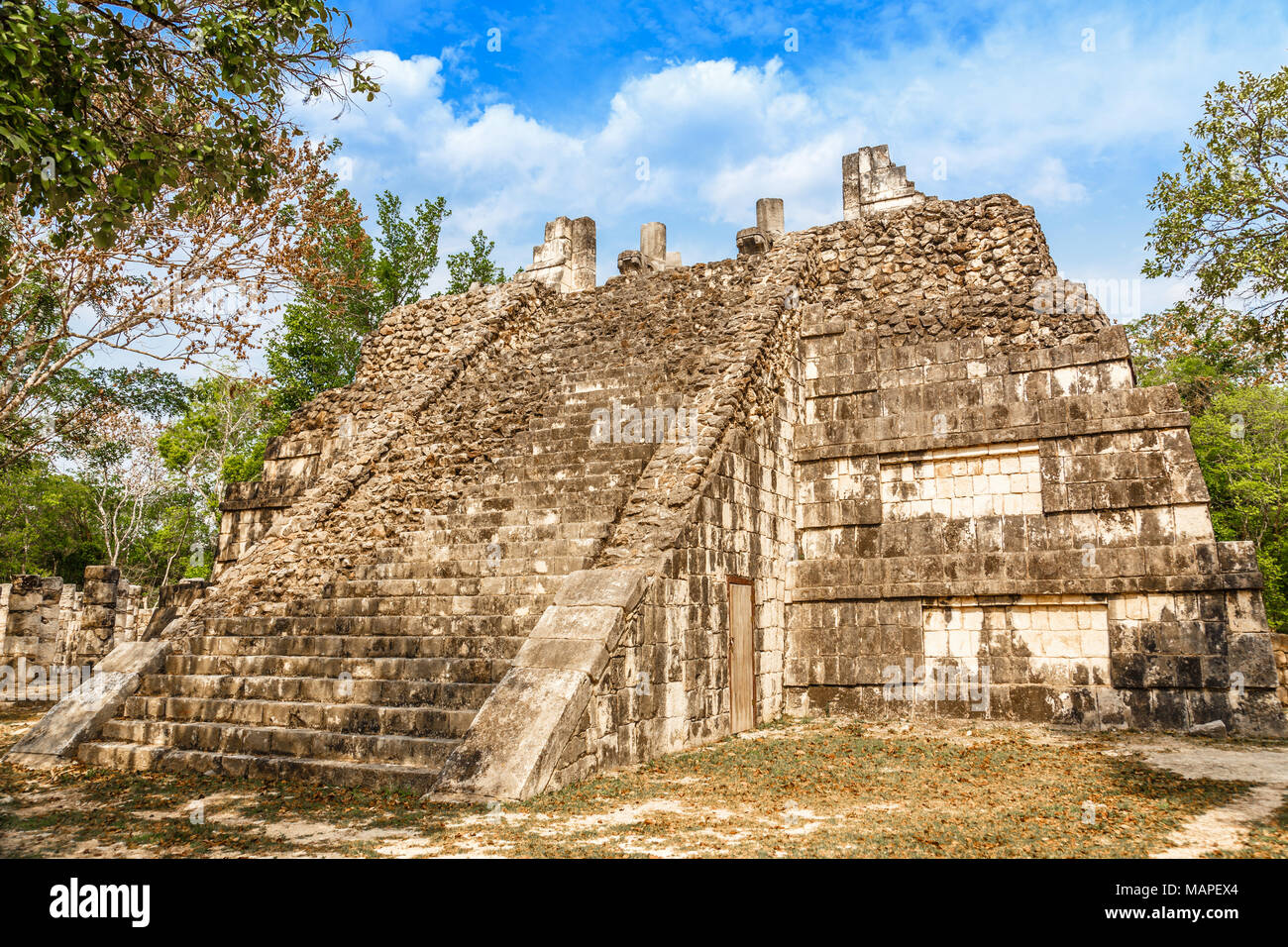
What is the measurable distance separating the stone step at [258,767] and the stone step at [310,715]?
0.40 metres

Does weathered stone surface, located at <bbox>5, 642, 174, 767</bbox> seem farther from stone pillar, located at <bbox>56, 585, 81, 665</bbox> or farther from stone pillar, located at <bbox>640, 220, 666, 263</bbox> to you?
stone pillar, located at <bbox>640, 220, 666, 263</bbox>

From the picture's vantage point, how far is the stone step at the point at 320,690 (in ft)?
25.5

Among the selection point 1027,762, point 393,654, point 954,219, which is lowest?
point 1027,762

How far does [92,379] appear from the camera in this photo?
27344 millimetres

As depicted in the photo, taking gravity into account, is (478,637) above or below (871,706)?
Result: above

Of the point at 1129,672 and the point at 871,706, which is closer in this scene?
the point at 1129,672

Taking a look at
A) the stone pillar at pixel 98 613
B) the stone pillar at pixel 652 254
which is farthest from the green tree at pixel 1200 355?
the stone pillar at pixel 98 613

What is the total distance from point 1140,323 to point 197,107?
2563 centimetres

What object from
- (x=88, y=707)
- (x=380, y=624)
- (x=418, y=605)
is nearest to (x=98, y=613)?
(x=88, y=707)

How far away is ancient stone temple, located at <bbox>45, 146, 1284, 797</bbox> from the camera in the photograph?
313 inches

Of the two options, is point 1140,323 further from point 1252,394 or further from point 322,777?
point 322,777

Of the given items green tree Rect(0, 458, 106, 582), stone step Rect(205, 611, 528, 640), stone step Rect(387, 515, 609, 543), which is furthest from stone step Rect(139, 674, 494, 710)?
green tree Rect(0, 458, 106, 582)

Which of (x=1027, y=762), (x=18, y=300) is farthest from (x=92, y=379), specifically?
(x=1027, y=762)

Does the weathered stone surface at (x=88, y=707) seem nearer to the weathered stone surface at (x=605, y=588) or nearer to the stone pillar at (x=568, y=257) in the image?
the weathered stone surface at (x=605, y=588)
